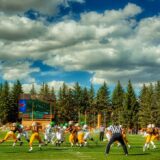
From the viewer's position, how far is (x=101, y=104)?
14300cm

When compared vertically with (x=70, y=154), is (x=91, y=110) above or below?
above

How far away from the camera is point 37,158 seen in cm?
2217

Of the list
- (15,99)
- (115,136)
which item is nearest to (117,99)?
(15,99)

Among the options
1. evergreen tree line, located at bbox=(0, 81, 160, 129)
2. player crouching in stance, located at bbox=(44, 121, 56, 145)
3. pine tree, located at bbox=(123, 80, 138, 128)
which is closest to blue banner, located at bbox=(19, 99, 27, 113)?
evergreen tree line, located at bbox=(0, 81, 160, 129)

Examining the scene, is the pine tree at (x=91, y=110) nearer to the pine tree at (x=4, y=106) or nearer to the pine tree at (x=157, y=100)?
the pine tree at (x=157, y=100)

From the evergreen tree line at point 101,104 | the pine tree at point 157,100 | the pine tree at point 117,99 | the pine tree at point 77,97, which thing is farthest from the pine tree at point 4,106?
the pine tree at point 157,100

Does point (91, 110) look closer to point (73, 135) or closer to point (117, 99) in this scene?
point (117, 99)

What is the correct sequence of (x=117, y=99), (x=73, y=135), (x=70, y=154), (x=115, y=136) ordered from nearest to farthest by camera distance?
(x=115, y=136) < (x=70, y=154) < (x=73, y=135) < (x=117, y=99)

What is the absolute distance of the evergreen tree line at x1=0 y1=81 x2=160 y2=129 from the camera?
119m

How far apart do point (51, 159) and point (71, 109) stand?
116880mm

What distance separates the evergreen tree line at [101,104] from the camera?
119 metres

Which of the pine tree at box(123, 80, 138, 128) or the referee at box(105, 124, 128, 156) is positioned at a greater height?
the pine tree at box(123, 80, 138, 128)

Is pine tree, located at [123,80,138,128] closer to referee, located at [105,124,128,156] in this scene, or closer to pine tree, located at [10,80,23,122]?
pine tree, located at [10,80,23,122]

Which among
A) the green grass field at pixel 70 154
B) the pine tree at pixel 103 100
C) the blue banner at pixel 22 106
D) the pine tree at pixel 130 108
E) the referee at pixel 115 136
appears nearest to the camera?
the green grass field at pixel 70 154
